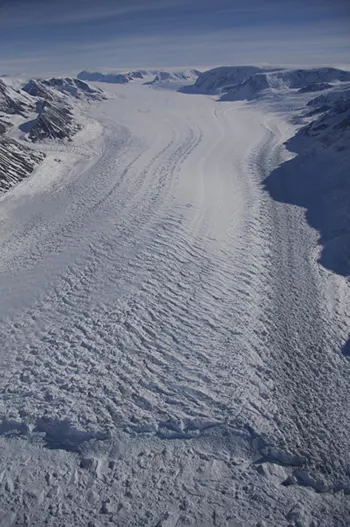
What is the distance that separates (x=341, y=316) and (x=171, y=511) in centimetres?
1355

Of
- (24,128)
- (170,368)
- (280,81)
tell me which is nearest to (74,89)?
(24,128)

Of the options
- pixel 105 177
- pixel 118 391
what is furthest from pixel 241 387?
pixel 105 177

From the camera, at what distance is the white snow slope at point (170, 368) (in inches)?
454

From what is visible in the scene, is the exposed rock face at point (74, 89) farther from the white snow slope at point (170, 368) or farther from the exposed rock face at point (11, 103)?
the white snow slope at point (170, 368)

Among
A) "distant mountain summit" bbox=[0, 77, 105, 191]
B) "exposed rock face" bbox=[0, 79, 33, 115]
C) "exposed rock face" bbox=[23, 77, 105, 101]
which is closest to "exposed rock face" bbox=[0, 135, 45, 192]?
"distant mountain summit" bbox=[0, 77, 105, 191]

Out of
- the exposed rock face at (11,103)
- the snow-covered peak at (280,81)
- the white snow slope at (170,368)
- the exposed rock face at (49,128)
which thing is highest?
the snow-covered peak at (280,81)

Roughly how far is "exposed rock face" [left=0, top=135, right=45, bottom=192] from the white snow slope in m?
6.97

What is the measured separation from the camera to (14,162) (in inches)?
1619

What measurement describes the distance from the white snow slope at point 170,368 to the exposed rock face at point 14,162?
22.9ft

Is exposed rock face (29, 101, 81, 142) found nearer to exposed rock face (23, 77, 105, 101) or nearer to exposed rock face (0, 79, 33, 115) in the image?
exposed rock face (0, 79, 33, 115)

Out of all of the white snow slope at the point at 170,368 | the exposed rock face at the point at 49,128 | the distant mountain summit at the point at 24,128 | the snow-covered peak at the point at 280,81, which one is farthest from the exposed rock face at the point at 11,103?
the snow-covered peak at the point at 280,81

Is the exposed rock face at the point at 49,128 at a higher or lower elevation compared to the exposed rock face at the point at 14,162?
higher

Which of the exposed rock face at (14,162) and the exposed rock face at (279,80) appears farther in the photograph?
the exposed rock face at (279,80)

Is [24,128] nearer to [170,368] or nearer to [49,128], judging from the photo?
[49,128]
